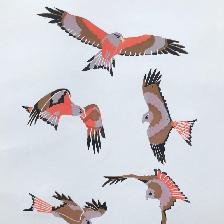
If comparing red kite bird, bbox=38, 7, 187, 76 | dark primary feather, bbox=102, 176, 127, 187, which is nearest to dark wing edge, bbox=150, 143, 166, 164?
dark primary feather, bbox=102, 176, 127, 187

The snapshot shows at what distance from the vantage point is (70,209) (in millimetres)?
1353

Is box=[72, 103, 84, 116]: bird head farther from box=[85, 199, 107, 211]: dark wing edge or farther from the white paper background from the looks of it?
box=[85, 199, 107, 211]: dark wing edge

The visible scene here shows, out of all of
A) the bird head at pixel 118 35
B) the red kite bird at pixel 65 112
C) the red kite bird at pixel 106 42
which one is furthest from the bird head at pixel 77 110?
the bird head at pixel 118 35

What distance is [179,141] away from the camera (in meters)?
1.36

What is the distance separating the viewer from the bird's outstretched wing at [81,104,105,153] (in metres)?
1.32

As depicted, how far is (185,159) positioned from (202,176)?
0.07 meters

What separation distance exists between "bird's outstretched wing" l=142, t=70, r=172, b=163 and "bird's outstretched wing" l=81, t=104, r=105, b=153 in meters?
0.13

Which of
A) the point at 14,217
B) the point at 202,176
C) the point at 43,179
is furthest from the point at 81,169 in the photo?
the point at 202,176

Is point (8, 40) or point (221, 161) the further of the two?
point (221, 161)

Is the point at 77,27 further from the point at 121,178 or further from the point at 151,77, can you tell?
the point at 121,178

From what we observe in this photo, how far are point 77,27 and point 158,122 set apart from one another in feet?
1.08

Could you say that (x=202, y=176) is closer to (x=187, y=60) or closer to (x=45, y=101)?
(x=187, y=60)

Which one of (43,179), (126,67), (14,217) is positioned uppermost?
(126,67)

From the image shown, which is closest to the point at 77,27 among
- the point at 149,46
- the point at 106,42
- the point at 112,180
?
the point at 106,42
